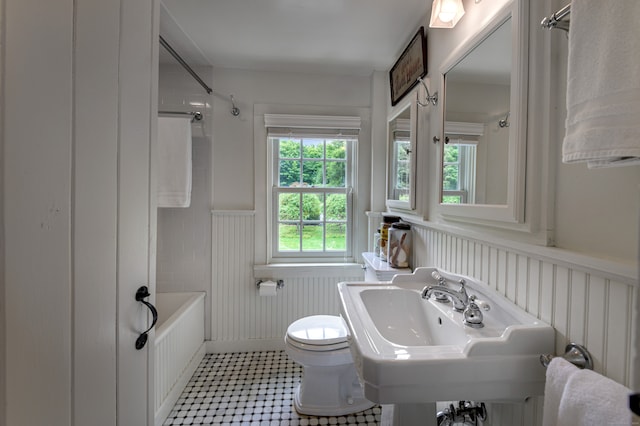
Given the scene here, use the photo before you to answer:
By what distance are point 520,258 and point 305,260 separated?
1.71m

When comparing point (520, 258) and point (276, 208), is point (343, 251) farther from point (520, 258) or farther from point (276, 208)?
point (520, 258)

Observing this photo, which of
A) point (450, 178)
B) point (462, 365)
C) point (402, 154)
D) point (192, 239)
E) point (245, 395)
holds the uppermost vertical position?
point (402, 154)

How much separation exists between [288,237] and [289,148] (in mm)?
752

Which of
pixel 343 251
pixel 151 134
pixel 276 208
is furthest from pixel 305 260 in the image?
pixel 151 134

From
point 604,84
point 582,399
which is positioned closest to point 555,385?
point 582,399

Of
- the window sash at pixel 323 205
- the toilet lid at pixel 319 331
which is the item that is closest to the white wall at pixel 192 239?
the window sash at pixel 323 205

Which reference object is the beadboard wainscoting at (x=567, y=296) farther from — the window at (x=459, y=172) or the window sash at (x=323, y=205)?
the window sash at (x=323, y=205)

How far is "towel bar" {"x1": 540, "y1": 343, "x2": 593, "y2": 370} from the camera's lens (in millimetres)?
683

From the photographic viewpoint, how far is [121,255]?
773 mm

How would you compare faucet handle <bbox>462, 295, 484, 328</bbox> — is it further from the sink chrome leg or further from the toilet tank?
the toilet tank

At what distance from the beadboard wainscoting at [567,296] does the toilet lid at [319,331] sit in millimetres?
800

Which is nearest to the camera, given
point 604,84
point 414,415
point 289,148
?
point 604,84

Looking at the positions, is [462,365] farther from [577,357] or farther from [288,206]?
[288,206]

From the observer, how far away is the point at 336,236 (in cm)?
245
